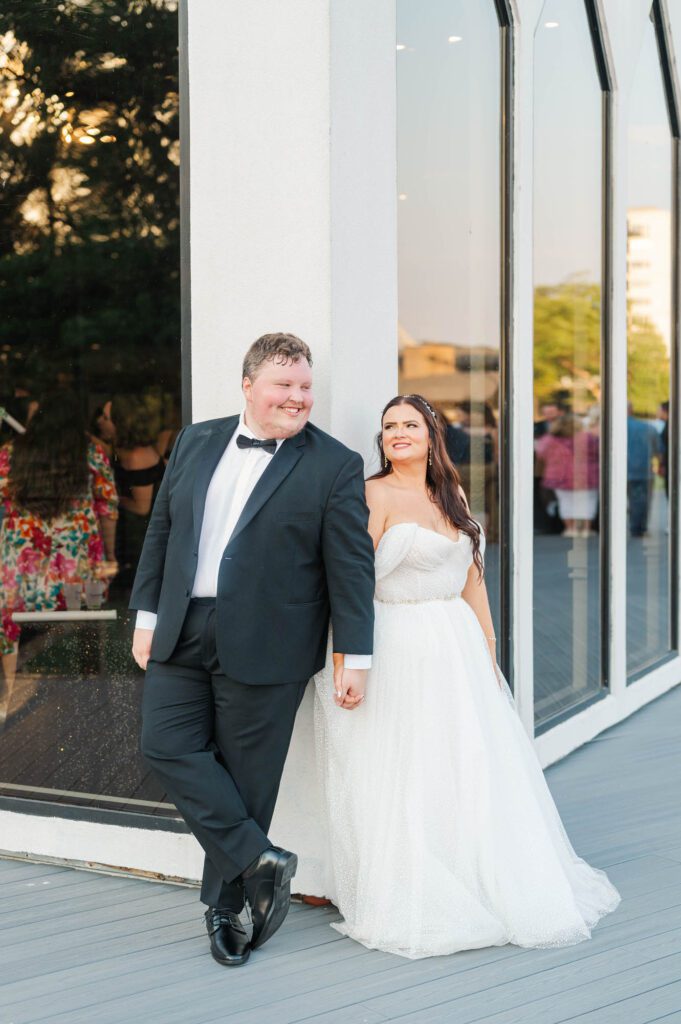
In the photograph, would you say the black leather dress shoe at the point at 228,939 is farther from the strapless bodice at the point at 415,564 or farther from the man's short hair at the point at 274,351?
the man's short hair at the point at 274,351

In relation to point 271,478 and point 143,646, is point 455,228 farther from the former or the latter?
point 143,646

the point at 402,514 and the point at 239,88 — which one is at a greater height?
the point at 239,88

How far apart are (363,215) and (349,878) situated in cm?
216

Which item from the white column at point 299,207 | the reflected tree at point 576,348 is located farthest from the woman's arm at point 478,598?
the reflected tree at point 576,348

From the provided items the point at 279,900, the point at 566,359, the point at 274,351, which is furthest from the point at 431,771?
the point at 566,359

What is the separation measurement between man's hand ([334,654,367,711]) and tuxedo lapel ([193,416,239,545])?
58 cm

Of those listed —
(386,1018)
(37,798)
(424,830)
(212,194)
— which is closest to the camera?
(386,1018)

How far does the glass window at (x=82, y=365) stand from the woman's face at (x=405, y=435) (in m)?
0.94

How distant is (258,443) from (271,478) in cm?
12

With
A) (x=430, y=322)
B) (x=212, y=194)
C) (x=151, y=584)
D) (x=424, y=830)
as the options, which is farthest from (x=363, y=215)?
(x=424, y=830)

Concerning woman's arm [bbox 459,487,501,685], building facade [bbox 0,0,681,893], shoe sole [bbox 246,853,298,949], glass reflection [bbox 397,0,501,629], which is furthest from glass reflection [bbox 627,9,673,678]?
shoe sole [bbox 246,853,298,949]

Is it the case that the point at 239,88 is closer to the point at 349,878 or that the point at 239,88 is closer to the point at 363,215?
the point at 363,215

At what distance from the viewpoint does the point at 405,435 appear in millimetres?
3709

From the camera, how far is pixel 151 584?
11.6ft
